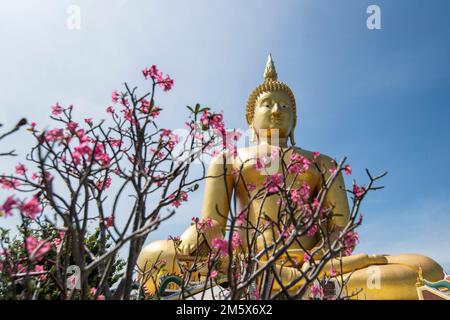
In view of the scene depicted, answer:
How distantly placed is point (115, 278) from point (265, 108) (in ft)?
20.1

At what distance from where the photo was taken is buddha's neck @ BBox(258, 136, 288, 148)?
852cm

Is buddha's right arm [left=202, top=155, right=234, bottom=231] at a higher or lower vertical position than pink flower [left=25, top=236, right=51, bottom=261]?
higher

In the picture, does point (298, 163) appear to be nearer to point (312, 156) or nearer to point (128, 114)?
point (128, 114)

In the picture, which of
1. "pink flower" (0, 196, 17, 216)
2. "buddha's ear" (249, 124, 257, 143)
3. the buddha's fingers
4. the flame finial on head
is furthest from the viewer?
the flame finial on head

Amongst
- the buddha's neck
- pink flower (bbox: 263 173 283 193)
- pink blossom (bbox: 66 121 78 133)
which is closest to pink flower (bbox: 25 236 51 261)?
pink blossom (bbox: 66 121 78 133)

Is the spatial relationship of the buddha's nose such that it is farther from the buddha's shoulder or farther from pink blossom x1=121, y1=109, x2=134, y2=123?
pink blossom x1=121, y1=109, x2=134, y2=123

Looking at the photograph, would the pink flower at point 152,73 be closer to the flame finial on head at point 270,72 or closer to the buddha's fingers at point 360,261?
the buddha's fingers at point 360,261

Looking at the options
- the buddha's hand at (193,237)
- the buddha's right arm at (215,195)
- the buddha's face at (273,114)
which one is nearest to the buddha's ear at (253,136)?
the buddha's face at (273,114)

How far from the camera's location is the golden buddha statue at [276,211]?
6.20 metres

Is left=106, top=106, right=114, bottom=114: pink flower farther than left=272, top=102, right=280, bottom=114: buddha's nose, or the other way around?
left=272, top=102, right=280, bottom=114: buddha's nose
